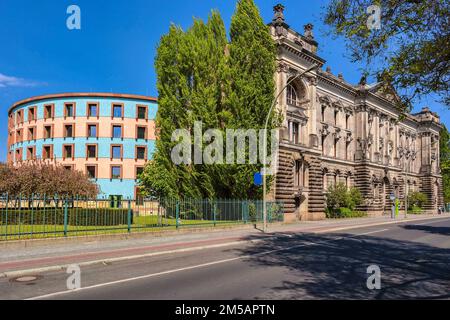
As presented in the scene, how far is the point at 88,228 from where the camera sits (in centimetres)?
1580

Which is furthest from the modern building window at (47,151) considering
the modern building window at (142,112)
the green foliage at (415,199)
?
the green foliage at (415,199)

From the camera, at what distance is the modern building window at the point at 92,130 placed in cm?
5084

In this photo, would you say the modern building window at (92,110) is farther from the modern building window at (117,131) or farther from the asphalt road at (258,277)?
the asphalt road at (258,277)

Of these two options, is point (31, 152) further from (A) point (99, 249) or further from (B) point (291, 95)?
(A) point (99, 249)

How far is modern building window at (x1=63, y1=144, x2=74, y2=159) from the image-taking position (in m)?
50.8

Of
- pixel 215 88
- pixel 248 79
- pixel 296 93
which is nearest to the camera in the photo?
pixel 248 79

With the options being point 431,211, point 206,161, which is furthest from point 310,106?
point 431,211

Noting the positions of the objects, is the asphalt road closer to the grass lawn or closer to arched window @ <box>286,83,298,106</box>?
the grass lawn

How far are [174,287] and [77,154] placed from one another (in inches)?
1835

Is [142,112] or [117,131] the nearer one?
[117,131]

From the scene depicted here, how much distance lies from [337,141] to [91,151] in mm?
31710

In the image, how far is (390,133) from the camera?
55.3 meters
